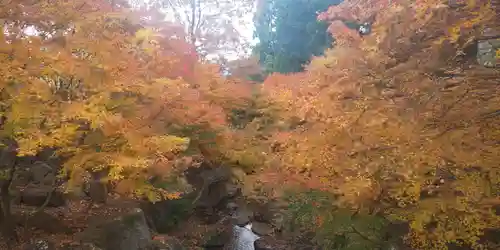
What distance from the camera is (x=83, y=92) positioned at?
781 centimetres

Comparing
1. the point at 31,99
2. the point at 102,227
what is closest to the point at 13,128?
the point at 31,99

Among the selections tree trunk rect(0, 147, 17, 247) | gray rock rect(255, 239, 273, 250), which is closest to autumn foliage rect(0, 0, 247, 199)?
tree trunk rect(0, 147, 17, 247)

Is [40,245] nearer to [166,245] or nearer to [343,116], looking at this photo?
[166,245]

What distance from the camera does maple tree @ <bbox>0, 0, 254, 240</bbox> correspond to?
261 inches

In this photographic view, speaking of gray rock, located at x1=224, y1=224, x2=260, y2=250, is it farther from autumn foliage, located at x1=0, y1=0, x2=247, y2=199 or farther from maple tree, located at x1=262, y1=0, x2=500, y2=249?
maple tree, located at x1=262, y1=0, x2=500, y2=249

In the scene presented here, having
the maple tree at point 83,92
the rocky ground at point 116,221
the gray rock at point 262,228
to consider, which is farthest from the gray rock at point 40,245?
the gray rock at point 262,228

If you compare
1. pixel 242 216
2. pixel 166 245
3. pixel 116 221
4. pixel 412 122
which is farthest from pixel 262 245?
pixel 412 122

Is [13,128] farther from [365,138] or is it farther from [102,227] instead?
[365,138]

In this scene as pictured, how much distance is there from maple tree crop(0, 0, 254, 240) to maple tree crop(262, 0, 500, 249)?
3.42 metres

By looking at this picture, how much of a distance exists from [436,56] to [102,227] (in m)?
8.06

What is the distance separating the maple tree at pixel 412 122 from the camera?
226 inches

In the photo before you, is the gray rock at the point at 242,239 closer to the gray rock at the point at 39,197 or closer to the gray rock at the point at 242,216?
the gray rock at the point at 242,216

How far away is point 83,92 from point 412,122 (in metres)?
5.97

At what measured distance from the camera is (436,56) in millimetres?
6430
